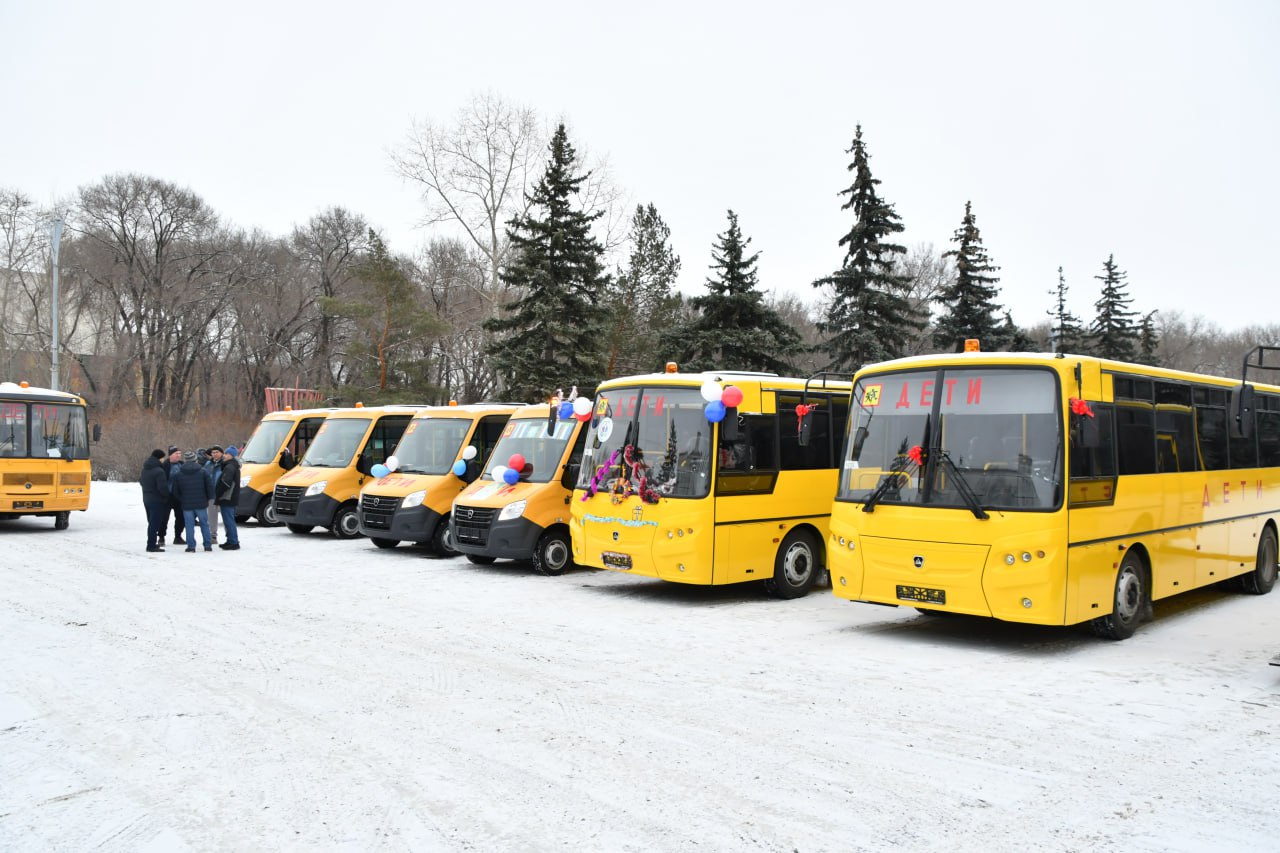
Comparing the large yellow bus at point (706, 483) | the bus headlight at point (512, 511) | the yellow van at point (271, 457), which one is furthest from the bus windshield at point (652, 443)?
the yellow van at point (271, 457)

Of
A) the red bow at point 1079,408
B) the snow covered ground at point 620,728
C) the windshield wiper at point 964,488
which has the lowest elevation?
the snow covered ground at point 620,728

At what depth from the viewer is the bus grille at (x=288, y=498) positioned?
20031mm

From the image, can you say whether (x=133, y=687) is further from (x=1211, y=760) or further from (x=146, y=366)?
(x=146, y=366)

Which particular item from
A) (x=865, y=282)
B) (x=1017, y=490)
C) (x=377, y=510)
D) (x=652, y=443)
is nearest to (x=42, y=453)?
(x=377, y=510)

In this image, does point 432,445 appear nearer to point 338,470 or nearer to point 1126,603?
point 338,470

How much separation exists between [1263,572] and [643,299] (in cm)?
3215

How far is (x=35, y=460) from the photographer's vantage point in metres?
20.5

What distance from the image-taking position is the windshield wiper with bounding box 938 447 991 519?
9242mm

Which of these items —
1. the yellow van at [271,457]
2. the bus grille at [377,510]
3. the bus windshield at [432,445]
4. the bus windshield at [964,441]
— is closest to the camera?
the bus windshield at [964,441]

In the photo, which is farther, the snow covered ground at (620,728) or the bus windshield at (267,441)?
the bus windshield at (267,441)

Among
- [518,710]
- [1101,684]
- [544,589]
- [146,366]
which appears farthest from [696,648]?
[146,366]

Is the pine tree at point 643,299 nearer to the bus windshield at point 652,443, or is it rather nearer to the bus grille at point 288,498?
the bus grille at point 288,498

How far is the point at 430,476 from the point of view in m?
17.8

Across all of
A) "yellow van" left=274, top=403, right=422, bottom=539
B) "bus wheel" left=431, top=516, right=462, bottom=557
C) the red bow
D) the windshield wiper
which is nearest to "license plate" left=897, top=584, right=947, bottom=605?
the windshield wiper
